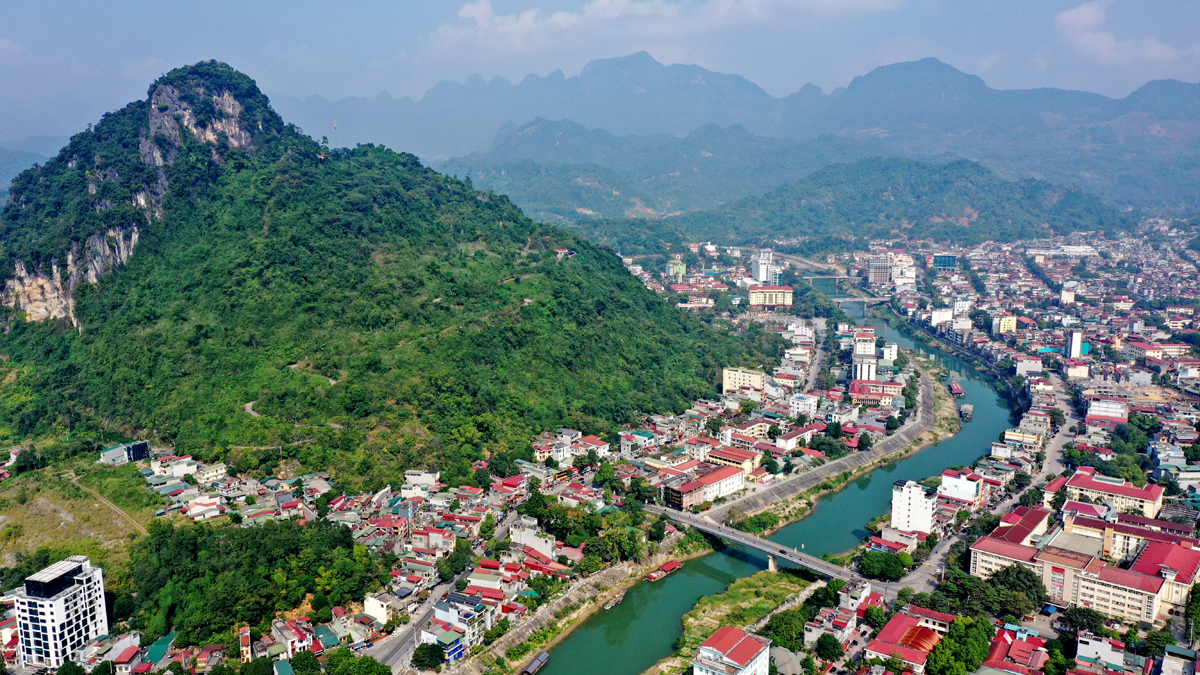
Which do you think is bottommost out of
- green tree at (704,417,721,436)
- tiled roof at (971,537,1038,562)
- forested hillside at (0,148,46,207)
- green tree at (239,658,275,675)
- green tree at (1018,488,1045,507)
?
green tree at (239,658,275,675)

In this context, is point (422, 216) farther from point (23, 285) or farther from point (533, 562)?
point (533, 562)

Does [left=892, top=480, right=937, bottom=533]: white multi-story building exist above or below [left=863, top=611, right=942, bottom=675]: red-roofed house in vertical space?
above

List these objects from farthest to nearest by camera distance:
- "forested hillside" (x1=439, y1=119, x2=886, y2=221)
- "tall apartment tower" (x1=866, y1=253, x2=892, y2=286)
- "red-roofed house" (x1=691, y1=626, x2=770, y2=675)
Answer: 1. "forested hillside" (x1=439, y1=119, x2=886, y2=221)
2. "tall apartment tower" (x1=866, y1=253, x2=892, y2=286)
3. "red-roofed house" (x1=691, y1=626, x2=770, y2=675)

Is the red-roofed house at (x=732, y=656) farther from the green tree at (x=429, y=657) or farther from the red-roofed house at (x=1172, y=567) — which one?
the red-roofed house at (x=1172, y=567)

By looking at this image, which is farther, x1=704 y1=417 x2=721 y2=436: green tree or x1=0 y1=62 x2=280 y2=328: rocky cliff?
x1=0 y1=62 x2=280 y2=328: rocky cliff

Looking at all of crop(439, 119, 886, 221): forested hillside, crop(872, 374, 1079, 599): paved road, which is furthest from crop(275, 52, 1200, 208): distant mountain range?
crop(872, 374, 1079, 599): paved road

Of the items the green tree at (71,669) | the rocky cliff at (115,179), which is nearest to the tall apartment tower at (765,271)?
the rocky cliff at (115,179)

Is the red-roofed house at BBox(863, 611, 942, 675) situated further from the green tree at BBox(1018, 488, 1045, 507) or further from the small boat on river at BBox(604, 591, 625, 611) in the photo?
the green tree at BBox(1018, 488, 1045, 507)
